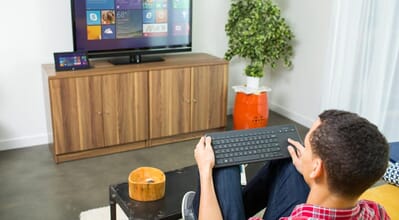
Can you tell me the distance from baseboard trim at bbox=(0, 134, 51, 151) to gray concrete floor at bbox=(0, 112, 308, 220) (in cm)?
6

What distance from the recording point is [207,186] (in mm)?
1370

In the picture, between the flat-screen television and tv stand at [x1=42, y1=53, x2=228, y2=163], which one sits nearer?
tv stand at [x1=42, y1=53, x2=228, y2=163]

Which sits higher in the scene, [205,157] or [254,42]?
[254,42]

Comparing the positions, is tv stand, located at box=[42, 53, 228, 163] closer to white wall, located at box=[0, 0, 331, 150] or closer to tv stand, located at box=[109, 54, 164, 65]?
tv stand, located at box=[109, 54, 164, 65]

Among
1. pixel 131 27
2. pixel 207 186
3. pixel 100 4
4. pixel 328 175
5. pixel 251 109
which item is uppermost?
pixel 100 4

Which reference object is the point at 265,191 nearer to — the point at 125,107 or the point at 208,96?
the point at 125,107

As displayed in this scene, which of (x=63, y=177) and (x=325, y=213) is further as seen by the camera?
(x=63, y=177)

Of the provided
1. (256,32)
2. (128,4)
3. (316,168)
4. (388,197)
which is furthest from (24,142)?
(316,168)

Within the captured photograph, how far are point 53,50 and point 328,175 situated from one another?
2706mm

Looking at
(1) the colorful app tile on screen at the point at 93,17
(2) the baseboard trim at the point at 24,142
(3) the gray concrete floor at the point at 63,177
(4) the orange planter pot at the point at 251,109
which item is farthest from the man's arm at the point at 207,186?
(2) the baseboard trim at the point at 24,142

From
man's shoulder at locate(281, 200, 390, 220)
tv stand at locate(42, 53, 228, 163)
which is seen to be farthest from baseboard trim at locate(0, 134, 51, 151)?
man's shoulder at locate(281, 200, 390, 220)

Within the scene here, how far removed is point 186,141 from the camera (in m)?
3.56

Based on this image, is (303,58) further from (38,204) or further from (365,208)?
(365,208)

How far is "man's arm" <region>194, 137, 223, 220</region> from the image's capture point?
A: 1.34 metres
